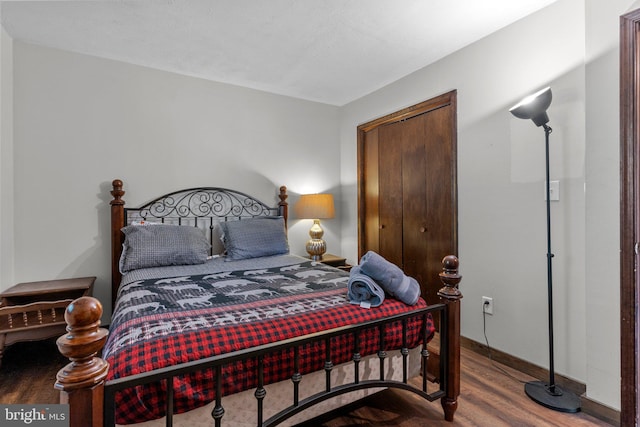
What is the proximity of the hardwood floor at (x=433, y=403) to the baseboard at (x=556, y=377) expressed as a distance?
4 centimetres

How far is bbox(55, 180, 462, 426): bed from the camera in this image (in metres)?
0.90

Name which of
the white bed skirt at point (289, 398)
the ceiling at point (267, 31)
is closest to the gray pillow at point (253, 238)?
the ceiling at point (267, 31)

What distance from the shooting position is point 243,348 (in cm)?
124

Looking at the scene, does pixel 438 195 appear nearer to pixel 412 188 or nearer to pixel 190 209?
pixel 412 188

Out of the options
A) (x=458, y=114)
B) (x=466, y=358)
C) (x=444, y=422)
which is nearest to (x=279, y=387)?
(x=444, y=422)

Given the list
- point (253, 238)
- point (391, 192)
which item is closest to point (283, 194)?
point (253, 238)

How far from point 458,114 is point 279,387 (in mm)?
2393

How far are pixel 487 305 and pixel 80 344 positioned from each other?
2.49 metres

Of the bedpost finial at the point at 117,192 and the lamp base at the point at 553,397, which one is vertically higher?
the bedpost finial at the point at 117,192

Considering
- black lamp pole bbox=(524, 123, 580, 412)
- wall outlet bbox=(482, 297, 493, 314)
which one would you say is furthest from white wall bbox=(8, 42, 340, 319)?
black lamp pole bbox=(524, 123, 580, 412)

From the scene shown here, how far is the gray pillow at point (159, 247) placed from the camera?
2486mm

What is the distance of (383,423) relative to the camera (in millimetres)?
1651

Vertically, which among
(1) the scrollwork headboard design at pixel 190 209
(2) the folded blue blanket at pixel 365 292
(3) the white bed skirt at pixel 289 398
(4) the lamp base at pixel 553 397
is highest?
(1) the scrollwork headboard design at pixel 190 209

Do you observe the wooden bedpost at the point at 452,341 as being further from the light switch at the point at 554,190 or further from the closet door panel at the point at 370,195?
the closet door panel at the point at 370,195
